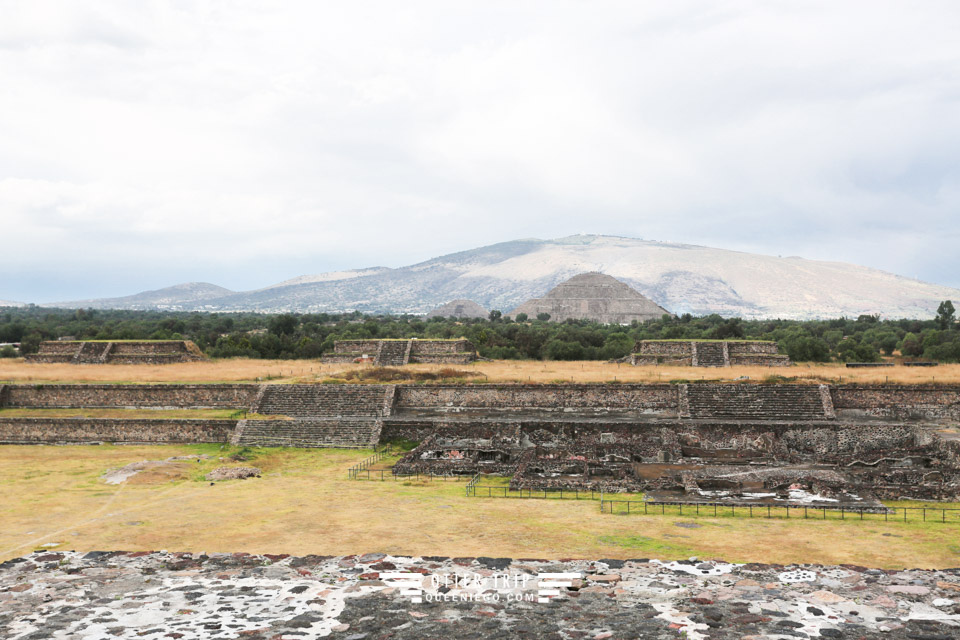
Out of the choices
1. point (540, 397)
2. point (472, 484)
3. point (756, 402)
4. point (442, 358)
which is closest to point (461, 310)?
point (442, 358)

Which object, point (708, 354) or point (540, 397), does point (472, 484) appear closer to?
point (540, 397)

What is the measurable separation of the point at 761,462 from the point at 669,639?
17862 mm

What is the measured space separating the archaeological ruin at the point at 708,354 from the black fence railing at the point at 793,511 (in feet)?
81.0

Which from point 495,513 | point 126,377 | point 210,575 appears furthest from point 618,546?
point 126,377

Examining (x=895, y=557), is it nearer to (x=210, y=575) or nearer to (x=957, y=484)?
(x=957, y=484)

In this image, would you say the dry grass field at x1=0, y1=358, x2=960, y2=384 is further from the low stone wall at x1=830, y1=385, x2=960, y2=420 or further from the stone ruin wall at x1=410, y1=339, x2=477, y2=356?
the stone ruin wall at x1=410, y1=339, x2=477, y2=356

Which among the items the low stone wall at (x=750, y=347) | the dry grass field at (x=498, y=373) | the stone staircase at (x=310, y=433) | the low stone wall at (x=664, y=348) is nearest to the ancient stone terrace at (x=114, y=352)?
the dry grass field at (x=498, y=373)

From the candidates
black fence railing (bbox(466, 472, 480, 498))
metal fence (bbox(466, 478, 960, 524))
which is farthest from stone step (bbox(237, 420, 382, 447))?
metal fence (bbox(466, 478, 960, 524))

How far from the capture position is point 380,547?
733 inches

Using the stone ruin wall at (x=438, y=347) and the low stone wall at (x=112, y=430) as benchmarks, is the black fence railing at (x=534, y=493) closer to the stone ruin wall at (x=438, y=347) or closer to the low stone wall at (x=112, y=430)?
the low stone wall at (x=112, y=430)

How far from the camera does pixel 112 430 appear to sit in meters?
36.1

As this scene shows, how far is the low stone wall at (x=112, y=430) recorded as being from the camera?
35625mm

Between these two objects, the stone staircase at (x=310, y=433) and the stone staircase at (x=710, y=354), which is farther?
the stone staircase at (x=710, y=354)

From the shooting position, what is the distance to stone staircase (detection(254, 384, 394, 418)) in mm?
37062
